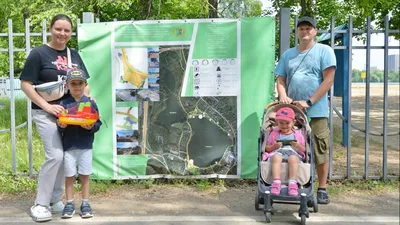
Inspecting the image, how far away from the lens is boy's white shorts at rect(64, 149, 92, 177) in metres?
4.60

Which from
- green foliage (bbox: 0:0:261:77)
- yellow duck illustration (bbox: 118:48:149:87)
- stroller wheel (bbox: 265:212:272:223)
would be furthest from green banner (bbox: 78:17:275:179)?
green foliage (bbox: 0:0:261:77)

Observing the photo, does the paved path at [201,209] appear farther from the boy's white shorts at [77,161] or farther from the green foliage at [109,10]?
the green foliage at [109,10]

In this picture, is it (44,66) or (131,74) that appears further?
(131,74)

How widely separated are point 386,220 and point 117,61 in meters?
3.57

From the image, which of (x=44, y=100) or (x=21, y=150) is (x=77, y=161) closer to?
(x=44, y=100)

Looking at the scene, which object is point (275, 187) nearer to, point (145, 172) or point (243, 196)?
point (243, 196)

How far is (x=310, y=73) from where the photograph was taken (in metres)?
4.96

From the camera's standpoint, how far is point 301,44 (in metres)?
5.04

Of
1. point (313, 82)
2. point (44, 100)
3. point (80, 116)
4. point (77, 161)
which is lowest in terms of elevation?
point (77, 161)

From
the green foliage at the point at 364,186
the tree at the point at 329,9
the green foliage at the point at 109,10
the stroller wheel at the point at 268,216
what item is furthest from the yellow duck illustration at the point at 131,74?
the tree at the point at 329,9

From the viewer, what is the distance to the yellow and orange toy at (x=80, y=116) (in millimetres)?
4438

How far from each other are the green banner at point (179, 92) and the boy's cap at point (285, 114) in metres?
1.15

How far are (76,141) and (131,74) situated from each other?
1.43 meters

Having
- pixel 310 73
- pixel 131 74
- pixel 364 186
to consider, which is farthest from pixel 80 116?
pixel 364 186
